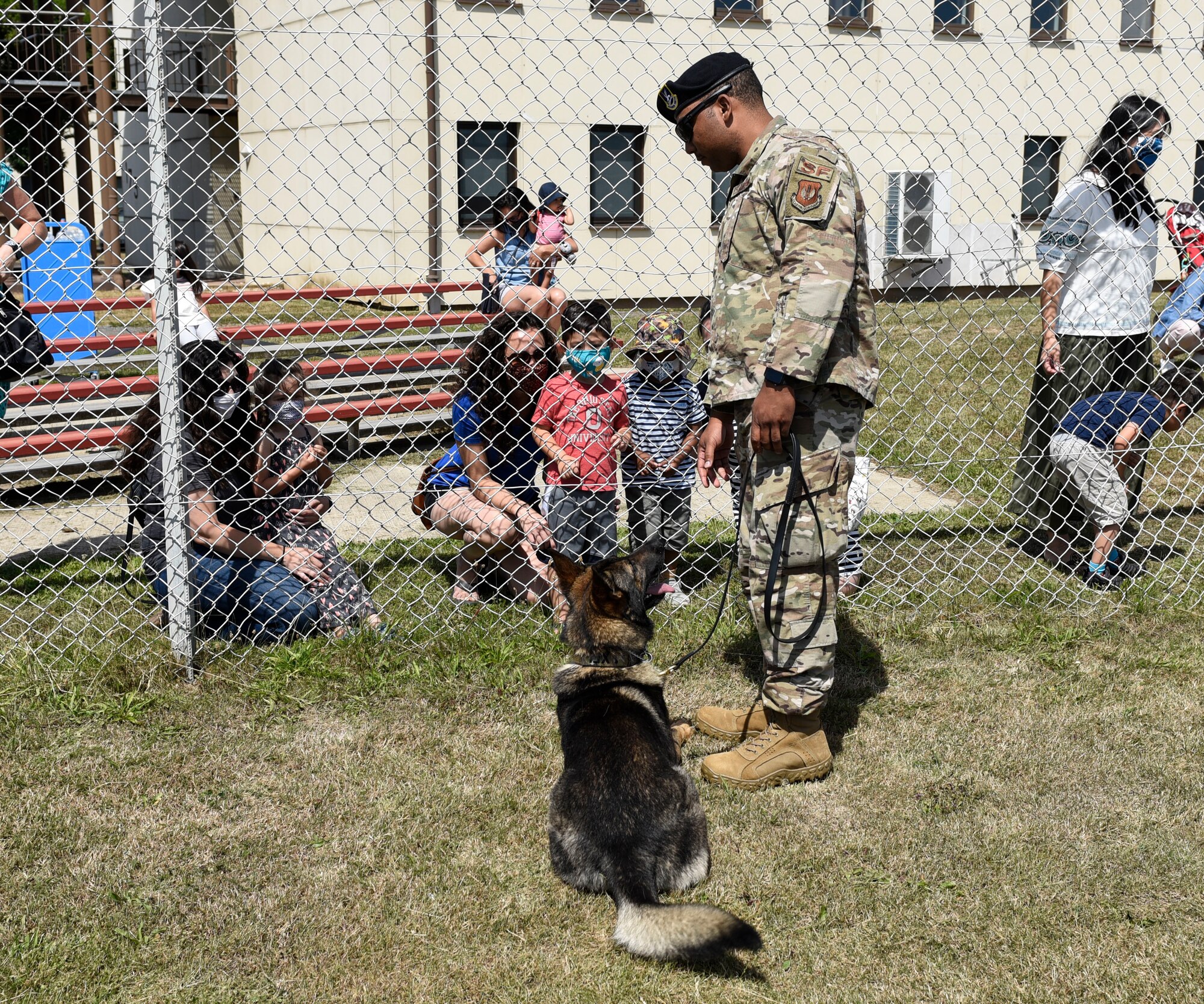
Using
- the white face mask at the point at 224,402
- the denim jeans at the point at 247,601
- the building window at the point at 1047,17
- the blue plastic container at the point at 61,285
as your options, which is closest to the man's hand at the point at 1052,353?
the denim jeans at the point at 247,601

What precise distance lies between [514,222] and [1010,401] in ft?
13.3

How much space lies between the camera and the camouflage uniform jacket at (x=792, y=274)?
9.72ft

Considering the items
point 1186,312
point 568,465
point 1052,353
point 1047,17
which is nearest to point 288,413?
point 568,465

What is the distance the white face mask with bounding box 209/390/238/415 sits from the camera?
430 centimetres

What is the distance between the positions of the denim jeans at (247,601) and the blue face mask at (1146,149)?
3.98 metres

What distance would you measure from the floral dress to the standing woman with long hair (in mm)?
3244

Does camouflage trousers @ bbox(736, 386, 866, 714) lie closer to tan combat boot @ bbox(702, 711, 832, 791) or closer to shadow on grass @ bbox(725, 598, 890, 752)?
tan combat boot @ bbox(702, 711, 832, 791)

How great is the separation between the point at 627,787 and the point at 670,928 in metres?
0.44

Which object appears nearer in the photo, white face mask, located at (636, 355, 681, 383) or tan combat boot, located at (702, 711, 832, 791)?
tan combat boot, located at (702, 711, 832, 791)

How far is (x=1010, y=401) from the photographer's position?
841 centimetres

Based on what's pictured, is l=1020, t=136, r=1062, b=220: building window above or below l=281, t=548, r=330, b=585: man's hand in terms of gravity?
above

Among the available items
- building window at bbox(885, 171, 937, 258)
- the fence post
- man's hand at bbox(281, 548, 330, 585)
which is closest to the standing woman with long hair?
man's hand at bbox(281, 548, 330, 585)

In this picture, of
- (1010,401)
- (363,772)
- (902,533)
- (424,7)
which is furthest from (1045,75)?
(363,772)

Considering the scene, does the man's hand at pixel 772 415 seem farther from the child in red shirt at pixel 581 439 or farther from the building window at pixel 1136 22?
the building window at pixel 1136 22
